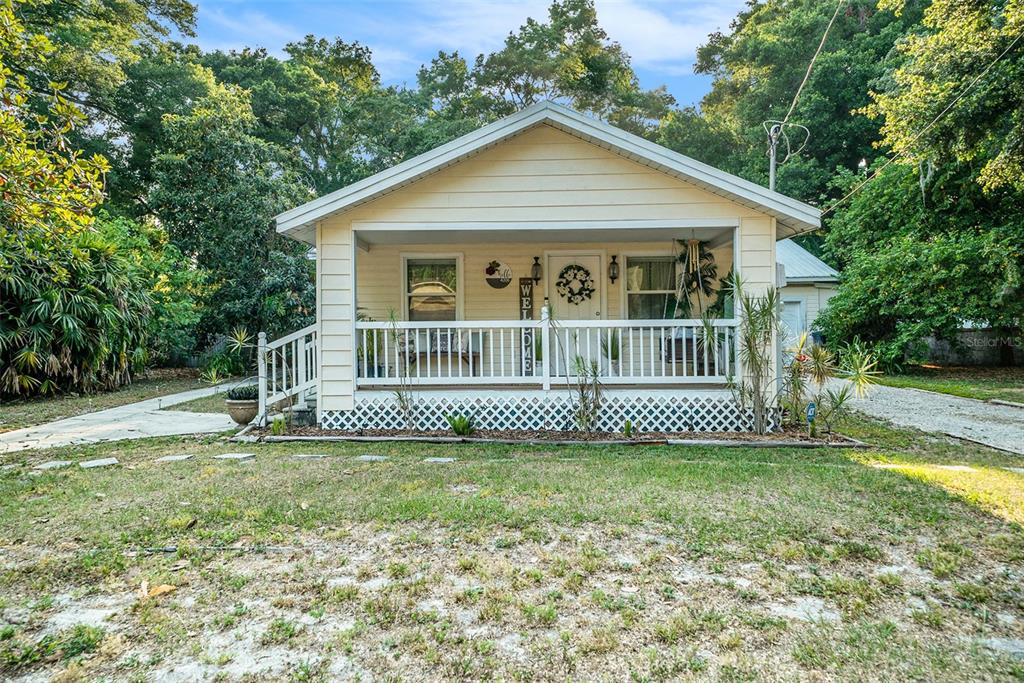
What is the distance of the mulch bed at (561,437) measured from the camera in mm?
6828

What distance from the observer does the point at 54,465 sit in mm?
5723

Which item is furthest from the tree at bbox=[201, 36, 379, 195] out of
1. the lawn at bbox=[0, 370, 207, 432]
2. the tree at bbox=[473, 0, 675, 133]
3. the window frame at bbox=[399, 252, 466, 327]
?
the window frame at bbox=[399, 252, 466, 327]

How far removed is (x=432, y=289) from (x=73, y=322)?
647 centimetres

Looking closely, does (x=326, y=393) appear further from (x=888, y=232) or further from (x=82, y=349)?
(x=888, y=232)

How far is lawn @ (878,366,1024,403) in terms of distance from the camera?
11266 millimetres

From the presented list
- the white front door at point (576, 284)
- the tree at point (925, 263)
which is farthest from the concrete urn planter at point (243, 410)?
the tree at point (925, 263)

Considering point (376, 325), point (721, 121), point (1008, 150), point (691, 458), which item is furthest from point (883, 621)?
point (721, 121)

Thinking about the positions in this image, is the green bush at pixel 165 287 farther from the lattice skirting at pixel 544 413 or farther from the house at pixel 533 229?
the lattice skirting at pixel 544 413

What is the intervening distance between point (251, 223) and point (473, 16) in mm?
8149

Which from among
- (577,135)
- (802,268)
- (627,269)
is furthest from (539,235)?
(802,268)

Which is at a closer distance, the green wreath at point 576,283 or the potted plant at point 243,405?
the potted plant at point 243,405

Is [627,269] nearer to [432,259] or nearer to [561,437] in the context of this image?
[432,259]

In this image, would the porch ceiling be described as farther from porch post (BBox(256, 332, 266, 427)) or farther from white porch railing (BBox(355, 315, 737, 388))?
porch post (BBox(256, 332, 266, 427))

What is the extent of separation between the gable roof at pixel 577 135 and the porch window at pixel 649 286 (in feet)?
9.60
